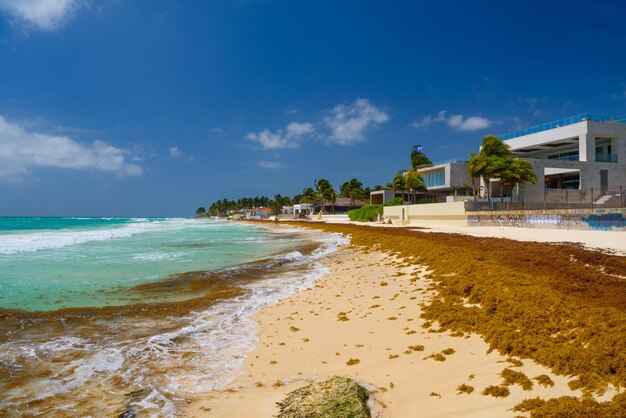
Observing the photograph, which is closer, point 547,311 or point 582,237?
point 547,311

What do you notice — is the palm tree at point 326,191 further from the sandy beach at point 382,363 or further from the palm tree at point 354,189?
the sandy beach at point 382,363

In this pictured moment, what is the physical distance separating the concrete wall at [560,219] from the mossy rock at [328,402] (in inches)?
966

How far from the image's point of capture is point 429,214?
145ft

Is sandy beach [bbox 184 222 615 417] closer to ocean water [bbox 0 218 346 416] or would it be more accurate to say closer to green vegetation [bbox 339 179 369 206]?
ocean water [bbox 0 218 346 416]

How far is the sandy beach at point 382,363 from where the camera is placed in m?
4.04

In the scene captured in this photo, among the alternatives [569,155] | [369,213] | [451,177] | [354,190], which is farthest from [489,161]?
[354,190]

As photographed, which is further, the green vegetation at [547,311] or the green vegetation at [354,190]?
the green vegetation at [354,190]

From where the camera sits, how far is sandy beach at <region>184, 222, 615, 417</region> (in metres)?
4.04

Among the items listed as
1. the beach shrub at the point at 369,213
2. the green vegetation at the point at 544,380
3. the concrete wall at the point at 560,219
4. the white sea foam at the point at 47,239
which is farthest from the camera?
the beach shrub at the point at 369,213

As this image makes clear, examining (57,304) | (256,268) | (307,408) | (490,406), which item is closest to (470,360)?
(490,406)

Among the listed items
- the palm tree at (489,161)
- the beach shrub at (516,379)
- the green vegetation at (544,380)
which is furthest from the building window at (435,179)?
the green vegetation at (544,380)

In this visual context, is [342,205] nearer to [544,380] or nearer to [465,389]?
[465,389]

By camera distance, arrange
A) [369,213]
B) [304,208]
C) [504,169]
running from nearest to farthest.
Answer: [504,169] → [369,213] → [304,208]

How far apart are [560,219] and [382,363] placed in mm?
26196
